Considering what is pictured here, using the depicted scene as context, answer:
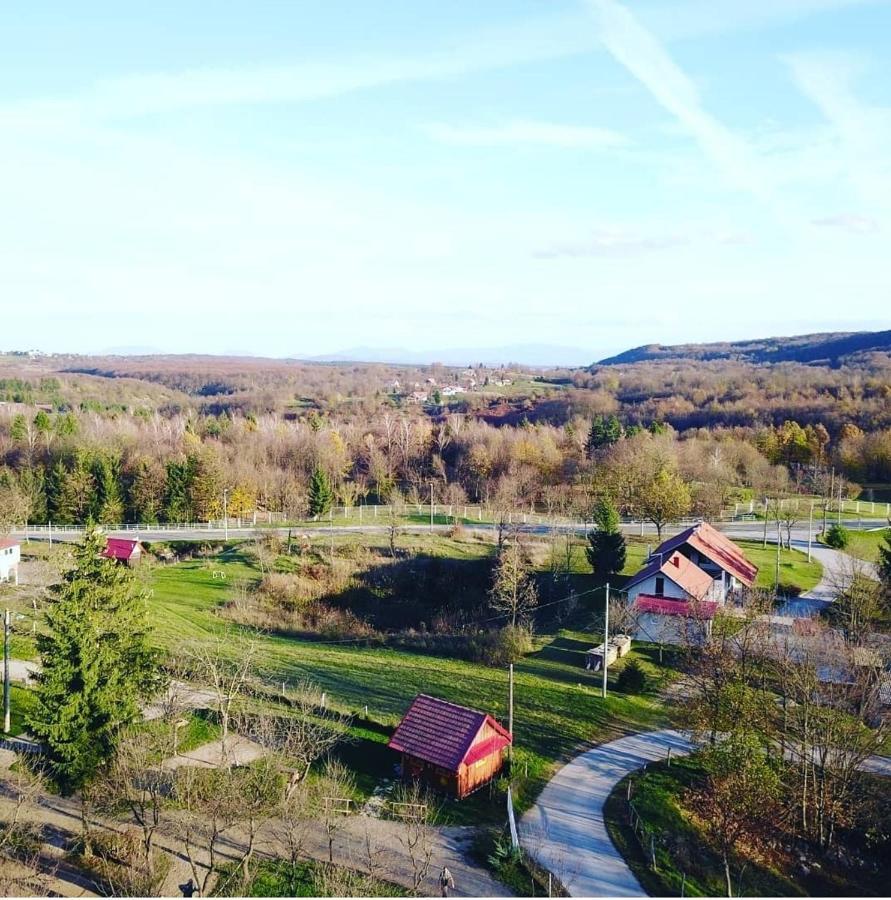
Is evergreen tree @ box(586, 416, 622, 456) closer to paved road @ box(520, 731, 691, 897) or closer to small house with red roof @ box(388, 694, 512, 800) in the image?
paved road @ box(520, 731, 691, 897)

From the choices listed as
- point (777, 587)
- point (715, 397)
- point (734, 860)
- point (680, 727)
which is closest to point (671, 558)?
point (777, 587)

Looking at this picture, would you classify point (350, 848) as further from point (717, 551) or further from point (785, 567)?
point (785, 567)

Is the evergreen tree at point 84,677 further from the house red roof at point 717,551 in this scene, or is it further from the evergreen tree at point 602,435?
the evergreen tree at point 602,435

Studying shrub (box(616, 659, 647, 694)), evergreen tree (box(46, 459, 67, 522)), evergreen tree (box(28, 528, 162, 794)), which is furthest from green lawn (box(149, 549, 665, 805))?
evergreen tree (box(46, 459, 67, 522))

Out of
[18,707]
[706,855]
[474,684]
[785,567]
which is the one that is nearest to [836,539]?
[785,567]

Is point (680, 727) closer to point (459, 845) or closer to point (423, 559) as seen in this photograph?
point (459, 845)

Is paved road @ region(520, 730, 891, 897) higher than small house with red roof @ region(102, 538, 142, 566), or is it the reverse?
small house with red roof @ region(102, 538, 142, 566)
